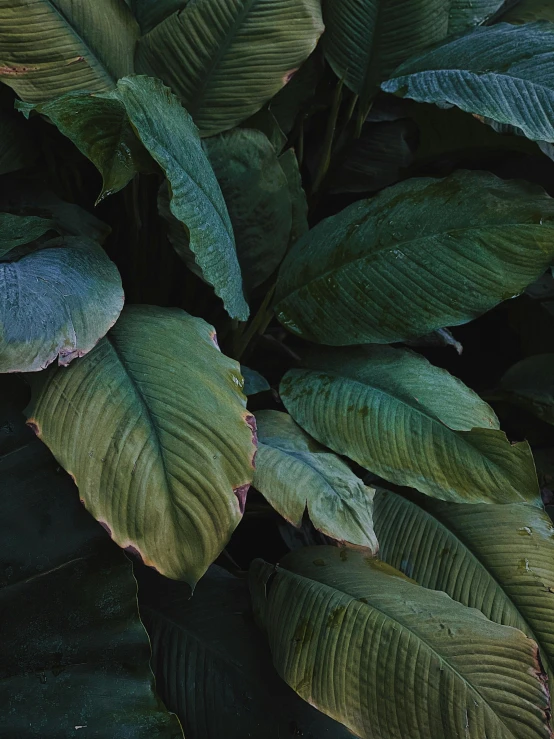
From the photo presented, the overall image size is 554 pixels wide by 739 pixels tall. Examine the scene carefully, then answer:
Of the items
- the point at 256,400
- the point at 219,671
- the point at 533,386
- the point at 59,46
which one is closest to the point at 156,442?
the point at 219,671

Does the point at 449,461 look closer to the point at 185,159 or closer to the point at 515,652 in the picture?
the point at 515,652

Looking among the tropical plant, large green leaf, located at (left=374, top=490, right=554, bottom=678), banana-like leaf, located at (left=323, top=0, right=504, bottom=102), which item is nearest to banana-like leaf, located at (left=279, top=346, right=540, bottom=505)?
the tropical plant

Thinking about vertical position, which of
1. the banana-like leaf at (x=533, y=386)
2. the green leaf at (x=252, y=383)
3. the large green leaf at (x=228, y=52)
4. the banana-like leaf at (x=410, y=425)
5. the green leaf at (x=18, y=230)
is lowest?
the green leaf at (x=252, y=383)

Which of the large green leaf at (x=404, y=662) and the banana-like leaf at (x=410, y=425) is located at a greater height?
the banana-like leaf at (x=410, y=425)

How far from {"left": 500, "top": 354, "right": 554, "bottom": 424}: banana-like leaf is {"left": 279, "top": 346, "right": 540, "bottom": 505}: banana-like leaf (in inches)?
10.4

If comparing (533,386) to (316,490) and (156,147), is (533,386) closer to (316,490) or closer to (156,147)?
(316,490)

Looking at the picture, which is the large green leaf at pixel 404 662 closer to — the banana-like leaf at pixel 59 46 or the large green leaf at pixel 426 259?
the large green leaf at pixel 426 259

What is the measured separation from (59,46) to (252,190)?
1.17 feet

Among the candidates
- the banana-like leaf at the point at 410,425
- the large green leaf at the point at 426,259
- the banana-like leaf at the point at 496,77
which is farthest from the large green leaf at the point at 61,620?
the banana-like leaf at the point at 496,77

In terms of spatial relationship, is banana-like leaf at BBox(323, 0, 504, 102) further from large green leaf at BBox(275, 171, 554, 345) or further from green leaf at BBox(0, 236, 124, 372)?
green leaf at BBox(0, 236, 124, 372)

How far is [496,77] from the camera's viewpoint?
3.20 ft

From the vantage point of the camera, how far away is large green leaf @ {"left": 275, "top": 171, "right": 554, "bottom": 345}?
0.91m

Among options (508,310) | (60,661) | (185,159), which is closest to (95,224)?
(185,159)

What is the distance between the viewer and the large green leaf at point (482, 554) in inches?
33.1
